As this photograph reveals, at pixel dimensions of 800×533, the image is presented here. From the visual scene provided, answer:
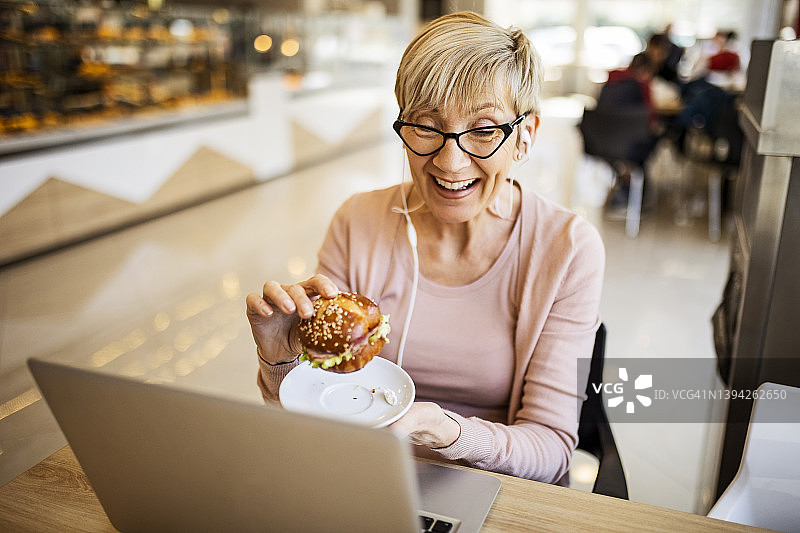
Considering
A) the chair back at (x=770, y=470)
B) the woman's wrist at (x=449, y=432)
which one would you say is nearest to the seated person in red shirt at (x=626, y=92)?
the chair back at (x=770, y=470)

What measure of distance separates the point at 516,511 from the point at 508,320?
522 millimetres

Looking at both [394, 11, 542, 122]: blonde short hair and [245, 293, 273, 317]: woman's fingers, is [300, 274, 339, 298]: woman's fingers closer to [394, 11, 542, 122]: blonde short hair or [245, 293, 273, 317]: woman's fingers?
[245, 293, 273, 317]: woman's fingers

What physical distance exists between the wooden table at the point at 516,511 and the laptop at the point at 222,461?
0.12m

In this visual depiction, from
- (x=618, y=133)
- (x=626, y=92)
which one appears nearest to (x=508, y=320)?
(x=618, y=133)

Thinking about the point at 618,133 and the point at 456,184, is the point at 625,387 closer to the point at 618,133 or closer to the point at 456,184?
the point at 456,184

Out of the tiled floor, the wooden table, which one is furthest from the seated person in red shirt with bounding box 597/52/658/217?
the wooden table

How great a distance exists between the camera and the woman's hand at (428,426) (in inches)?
40.6

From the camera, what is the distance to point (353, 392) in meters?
1.07

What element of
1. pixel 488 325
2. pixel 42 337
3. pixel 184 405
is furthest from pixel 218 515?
pixel 42 337

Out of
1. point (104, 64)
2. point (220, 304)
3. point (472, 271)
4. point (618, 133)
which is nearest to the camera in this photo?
point (472, 271)

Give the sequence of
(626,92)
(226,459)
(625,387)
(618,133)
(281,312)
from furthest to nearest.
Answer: (626,92) < (618,133) < (625,387) < (281,312) < (226,459)

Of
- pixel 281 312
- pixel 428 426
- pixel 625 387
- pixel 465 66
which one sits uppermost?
pixel 465 66

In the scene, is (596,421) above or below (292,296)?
below

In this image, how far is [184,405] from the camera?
2.45 ft
